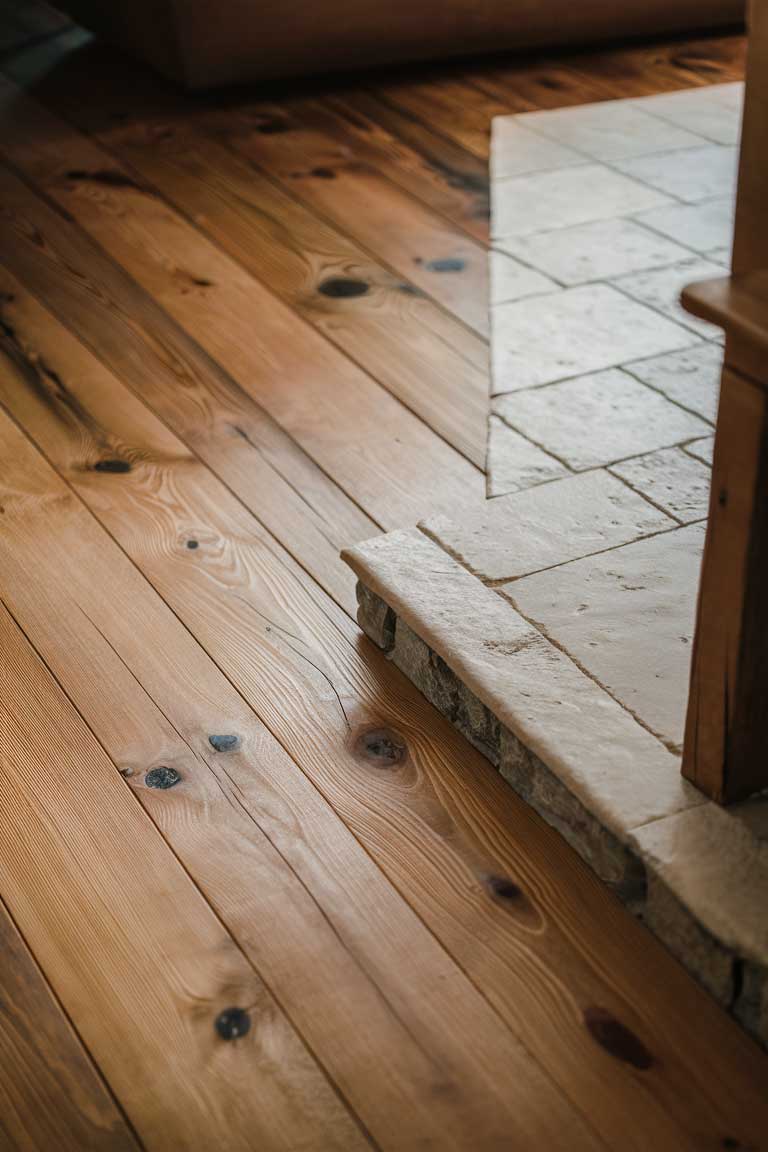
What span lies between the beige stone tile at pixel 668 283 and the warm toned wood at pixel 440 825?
1.09 metres

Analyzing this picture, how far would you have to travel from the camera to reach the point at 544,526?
214cm

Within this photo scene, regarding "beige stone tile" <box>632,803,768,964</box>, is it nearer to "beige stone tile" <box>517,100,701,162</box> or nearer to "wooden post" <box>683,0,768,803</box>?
"wooden post" <box>683,0,768,803</box>

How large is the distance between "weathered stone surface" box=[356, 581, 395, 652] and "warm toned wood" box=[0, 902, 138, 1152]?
0.71 metres

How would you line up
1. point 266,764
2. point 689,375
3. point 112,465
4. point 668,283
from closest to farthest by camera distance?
point 266,764 < point 112,465 < point 689,375 < point 668,283

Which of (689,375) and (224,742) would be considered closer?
(224,742)

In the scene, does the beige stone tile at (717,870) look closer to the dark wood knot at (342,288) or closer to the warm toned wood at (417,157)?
the dark wood knot at (342,288)

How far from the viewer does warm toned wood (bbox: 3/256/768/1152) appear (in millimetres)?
1464

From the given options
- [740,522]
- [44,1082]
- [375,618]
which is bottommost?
[44,1082]

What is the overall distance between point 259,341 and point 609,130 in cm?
147

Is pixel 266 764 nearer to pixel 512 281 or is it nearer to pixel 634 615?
pixel 634 615

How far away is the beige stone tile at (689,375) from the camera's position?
262 cm

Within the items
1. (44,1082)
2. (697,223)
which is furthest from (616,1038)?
(697,223)

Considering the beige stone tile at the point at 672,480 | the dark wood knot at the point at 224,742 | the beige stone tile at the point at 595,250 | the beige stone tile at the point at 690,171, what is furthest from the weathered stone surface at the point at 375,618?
the beige stone tile at the point at 690,171

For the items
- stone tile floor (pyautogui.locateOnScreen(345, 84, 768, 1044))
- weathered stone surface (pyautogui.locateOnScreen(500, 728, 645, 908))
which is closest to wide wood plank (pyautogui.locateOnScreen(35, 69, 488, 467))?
stone tile floor (pyautogui.locateOnScreen(345, 84, 768, 1044))
